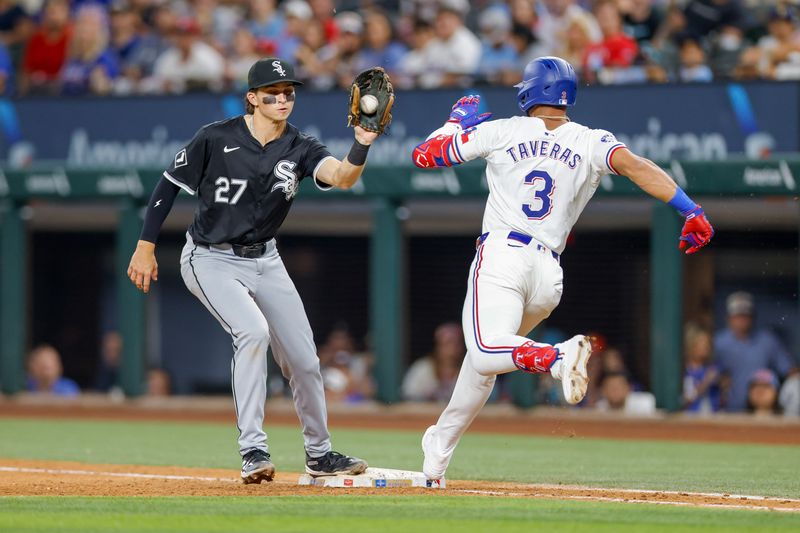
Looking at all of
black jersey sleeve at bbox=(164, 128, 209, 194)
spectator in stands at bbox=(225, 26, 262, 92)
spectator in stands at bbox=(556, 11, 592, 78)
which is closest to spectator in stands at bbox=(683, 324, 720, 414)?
spectator in stands at bbox=(556, 11, 592, 78)

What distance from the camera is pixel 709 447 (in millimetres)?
9852

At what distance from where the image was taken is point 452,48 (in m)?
13.3

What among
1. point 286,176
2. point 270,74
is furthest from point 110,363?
point 270,74

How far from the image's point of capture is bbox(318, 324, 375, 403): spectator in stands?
13492mm

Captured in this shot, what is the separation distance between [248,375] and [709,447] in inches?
186

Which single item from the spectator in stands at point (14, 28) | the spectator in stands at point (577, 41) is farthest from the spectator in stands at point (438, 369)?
the spectator in stands at point (14, 28)

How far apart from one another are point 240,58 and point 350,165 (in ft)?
28.1

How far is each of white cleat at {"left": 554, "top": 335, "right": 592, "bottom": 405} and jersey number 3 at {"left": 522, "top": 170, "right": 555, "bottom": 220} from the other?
77cm

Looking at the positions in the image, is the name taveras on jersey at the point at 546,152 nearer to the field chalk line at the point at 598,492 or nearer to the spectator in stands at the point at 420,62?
the field chalk line at the point at 598,492

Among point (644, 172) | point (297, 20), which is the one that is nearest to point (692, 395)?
point (297, 20)

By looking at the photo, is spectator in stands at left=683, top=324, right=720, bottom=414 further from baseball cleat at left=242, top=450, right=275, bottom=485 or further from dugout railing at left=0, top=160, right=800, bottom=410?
baseball cleat at left=242, top=450, right=275, bottom=485

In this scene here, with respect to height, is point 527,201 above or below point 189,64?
below

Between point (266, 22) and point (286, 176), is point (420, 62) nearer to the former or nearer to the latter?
point (266, 22)

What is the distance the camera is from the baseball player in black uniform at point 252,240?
6.28m
